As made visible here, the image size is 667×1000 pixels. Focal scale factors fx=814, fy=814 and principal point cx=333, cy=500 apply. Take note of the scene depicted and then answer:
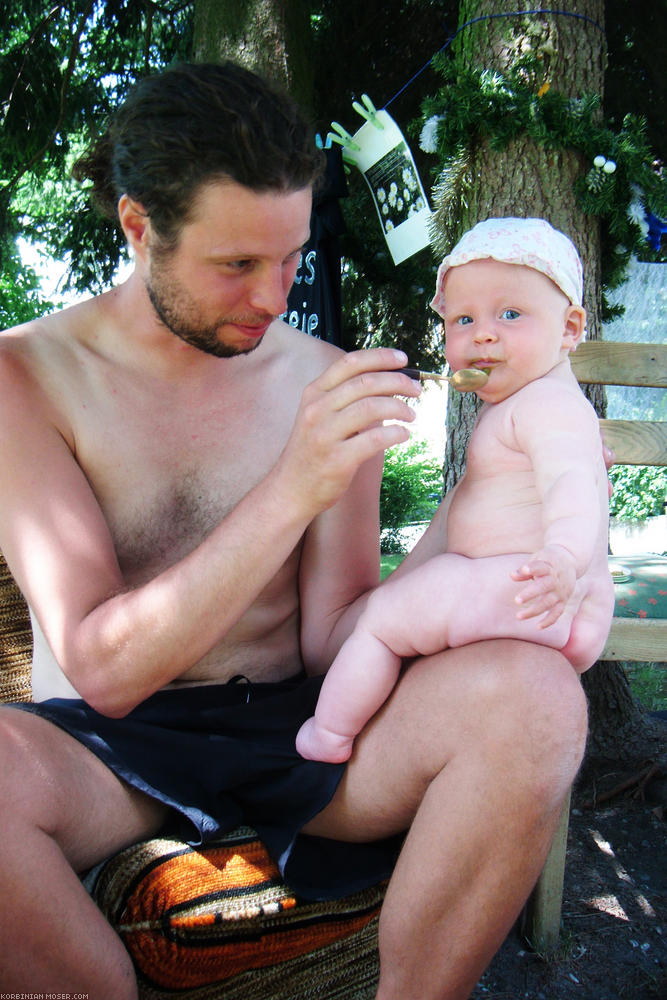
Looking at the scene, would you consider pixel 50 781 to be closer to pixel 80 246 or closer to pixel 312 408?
pixel 312 408

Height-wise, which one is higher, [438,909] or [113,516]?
[113,516]

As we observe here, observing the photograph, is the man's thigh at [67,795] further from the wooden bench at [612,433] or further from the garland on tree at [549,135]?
the garland on tree at [549,135]

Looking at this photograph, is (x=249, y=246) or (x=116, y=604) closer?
(x=116, y=604)

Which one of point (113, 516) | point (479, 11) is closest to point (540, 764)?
point (113, 516)

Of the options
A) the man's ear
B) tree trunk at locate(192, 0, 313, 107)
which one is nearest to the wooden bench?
the man's ear

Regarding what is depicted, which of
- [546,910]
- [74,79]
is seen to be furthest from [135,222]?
[74,79]

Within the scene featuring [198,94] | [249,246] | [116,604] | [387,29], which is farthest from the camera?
[387,29]

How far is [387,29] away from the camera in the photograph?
429 cm

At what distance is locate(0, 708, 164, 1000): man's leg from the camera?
1.05m

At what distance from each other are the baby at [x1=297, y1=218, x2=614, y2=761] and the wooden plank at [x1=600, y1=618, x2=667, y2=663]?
80 centimetres

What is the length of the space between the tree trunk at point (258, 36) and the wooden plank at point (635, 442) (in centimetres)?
238

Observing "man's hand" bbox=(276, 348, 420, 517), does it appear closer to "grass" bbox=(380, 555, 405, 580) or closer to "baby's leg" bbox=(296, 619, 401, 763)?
"baby's leg" bbox=(296, 619, 401, 763)

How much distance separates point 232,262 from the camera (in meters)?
1.46

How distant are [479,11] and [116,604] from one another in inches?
95.0
